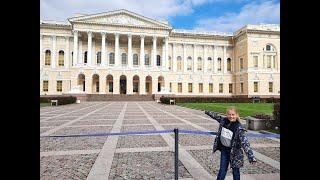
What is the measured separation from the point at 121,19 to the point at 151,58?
10538 millimetres

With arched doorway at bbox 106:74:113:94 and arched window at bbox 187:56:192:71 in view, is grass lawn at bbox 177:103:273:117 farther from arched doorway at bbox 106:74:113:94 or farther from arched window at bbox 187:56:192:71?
arched window at bbox 187:56:192:71

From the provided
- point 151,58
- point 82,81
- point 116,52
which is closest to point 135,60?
point 151,58

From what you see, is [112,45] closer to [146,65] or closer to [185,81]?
[146,65]

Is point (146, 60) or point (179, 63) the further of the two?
point (179, 63)

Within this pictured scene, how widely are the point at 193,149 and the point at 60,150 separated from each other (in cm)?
391

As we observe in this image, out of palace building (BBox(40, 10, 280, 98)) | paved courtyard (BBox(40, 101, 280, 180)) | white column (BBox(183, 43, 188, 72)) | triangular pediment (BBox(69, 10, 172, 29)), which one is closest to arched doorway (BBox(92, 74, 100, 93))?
palace building (BBox(40, 10, 280, 98))

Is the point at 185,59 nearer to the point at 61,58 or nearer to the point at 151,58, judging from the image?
the point at 151,58

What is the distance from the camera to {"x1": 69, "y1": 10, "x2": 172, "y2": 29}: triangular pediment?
52750mm

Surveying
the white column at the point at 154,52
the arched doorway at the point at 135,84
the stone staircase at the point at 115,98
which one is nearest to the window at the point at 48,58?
the stone staircase at the point at 115,98

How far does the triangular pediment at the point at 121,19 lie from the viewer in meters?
52.8

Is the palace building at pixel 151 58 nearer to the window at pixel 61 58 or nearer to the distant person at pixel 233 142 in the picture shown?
the window at pixel 61 58

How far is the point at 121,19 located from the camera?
54.1 metres

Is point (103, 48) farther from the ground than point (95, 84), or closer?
farther from the ground
